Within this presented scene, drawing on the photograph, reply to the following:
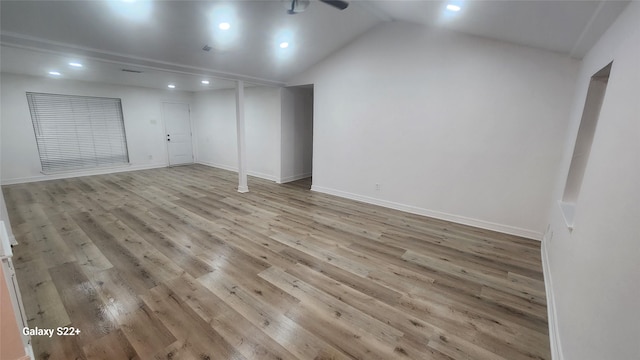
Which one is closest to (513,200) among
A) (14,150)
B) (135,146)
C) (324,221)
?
(324,221)

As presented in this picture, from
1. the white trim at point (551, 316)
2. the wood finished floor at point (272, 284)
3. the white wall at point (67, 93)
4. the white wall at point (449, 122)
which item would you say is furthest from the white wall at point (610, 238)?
the white wall at point (67, 93)

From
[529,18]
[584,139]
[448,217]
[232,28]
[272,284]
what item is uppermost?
[232,28]

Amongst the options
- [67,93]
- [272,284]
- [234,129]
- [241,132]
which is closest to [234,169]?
[234,129]

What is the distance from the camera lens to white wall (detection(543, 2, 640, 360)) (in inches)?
40.9

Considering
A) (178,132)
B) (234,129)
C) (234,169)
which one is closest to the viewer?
(234,129)

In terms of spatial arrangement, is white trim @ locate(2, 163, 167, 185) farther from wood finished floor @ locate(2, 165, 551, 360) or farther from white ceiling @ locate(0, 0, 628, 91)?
white ceiling @ locate(0, 0, 628, 91)

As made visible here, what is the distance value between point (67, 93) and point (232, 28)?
5.61 metres

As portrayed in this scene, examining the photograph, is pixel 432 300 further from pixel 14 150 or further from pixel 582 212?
pixel 14 150

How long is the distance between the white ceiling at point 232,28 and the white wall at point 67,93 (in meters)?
1.19

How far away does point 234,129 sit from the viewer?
7508 millimetres

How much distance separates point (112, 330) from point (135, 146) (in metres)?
7.06

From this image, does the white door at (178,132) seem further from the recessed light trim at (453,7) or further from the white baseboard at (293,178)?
the recessed light trim at (453,7)

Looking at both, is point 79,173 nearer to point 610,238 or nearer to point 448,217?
point 448,217

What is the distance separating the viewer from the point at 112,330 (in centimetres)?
188
